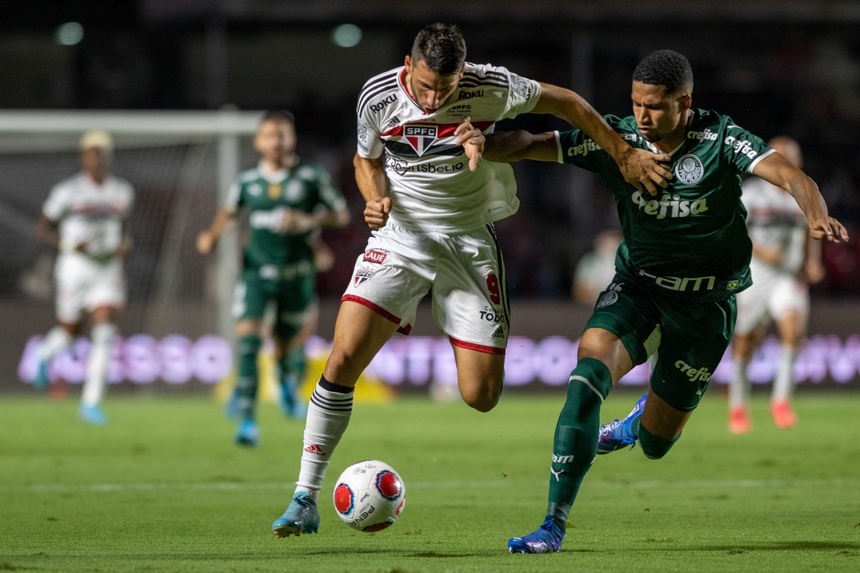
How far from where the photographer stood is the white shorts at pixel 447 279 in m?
6.44

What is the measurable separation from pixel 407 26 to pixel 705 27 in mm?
5203

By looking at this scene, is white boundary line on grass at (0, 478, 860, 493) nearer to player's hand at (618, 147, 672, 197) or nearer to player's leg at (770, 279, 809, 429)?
player's hand at (618, 147, 672, 197)

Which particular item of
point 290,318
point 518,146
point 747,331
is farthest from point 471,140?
point 747,331

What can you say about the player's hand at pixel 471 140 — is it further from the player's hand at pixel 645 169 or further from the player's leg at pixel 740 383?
the player's leg at pixel 740 383

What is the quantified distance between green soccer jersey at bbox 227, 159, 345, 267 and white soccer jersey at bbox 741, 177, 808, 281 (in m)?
4.24

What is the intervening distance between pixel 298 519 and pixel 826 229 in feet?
8.51

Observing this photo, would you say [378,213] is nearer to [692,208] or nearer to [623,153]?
[623,153]

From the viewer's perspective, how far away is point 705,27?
2328cm

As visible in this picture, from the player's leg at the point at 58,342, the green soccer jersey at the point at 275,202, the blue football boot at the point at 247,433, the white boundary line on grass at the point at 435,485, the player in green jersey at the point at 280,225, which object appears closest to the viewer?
the white boundary line on grass at the point at 435,485

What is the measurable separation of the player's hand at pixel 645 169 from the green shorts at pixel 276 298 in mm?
6180

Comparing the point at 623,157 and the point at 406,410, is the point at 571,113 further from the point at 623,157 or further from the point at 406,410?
the point at 406,410

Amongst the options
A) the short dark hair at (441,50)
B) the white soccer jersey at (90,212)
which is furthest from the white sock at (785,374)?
the short dark hair at (441,50)

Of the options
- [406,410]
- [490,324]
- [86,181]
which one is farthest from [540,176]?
[490,324]

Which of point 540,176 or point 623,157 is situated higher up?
point 540,176
